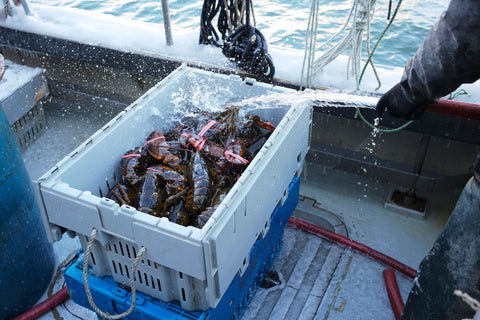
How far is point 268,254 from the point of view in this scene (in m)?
2.50

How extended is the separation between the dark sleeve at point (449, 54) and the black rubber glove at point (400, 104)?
0.32 feet

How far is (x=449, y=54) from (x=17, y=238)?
2.39m

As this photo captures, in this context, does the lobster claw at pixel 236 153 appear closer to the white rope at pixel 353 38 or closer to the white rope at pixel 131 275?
the white rope at pixel 131 275

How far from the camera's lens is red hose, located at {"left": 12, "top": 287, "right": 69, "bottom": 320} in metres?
2.59

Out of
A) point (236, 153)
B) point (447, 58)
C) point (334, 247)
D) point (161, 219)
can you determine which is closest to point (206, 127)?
point (236, 153)

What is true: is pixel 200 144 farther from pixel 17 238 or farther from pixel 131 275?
pixel 17 238

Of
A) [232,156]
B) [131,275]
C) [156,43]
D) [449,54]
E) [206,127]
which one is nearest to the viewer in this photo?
[449,54]

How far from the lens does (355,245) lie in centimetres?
290

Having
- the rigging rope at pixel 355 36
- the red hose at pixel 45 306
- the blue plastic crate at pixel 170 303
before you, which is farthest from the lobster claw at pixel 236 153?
the red hose at pixel 45 306

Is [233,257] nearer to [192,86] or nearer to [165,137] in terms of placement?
[165,137]

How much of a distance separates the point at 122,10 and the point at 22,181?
5.98 metres

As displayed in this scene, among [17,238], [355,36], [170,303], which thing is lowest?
[17,238]

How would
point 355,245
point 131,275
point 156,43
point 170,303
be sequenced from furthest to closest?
point 156,43 → point 355,245 → point 170,303 → point 131,275

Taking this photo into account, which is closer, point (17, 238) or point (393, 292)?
point (17, 238)
